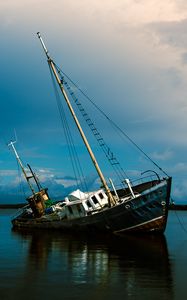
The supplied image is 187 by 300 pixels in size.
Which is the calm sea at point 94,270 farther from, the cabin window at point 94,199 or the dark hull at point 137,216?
the cabin window at point 94,199

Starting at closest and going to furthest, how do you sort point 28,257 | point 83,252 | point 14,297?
point 14,297, point 28,257, point 83,252

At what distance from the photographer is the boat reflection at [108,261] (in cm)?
2634

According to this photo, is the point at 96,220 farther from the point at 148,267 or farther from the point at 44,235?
the point at 148,267

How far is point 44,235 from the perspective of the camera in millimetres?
57750

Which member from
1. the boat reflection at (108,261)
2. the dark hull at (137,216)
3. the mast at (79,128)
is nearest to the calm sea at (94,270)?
the boat reflection at (108,261)

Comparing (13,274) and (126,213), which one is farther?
(126,213)

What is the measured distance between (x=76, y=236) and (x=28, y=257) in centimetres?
1763

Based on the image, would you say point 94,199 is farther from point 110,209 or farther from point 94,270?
point 94,270

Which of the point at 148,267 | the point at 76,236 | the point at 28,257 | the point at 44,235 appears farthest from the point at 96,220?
the point at 148,267

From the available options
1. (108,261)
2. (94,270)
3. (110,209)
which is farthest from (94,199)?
(94,270)

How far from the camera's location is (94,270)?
3077 centimetres

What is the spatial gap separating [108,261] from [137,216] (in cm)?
1641

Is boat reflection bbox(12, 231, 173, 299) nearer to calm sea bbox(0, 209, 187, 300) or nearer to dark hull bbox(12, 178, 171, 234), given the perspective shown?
calm sea bbox(0, 209, 187, 300)

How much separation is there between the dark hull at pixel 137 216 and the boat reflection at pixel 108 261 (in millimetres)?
1444
